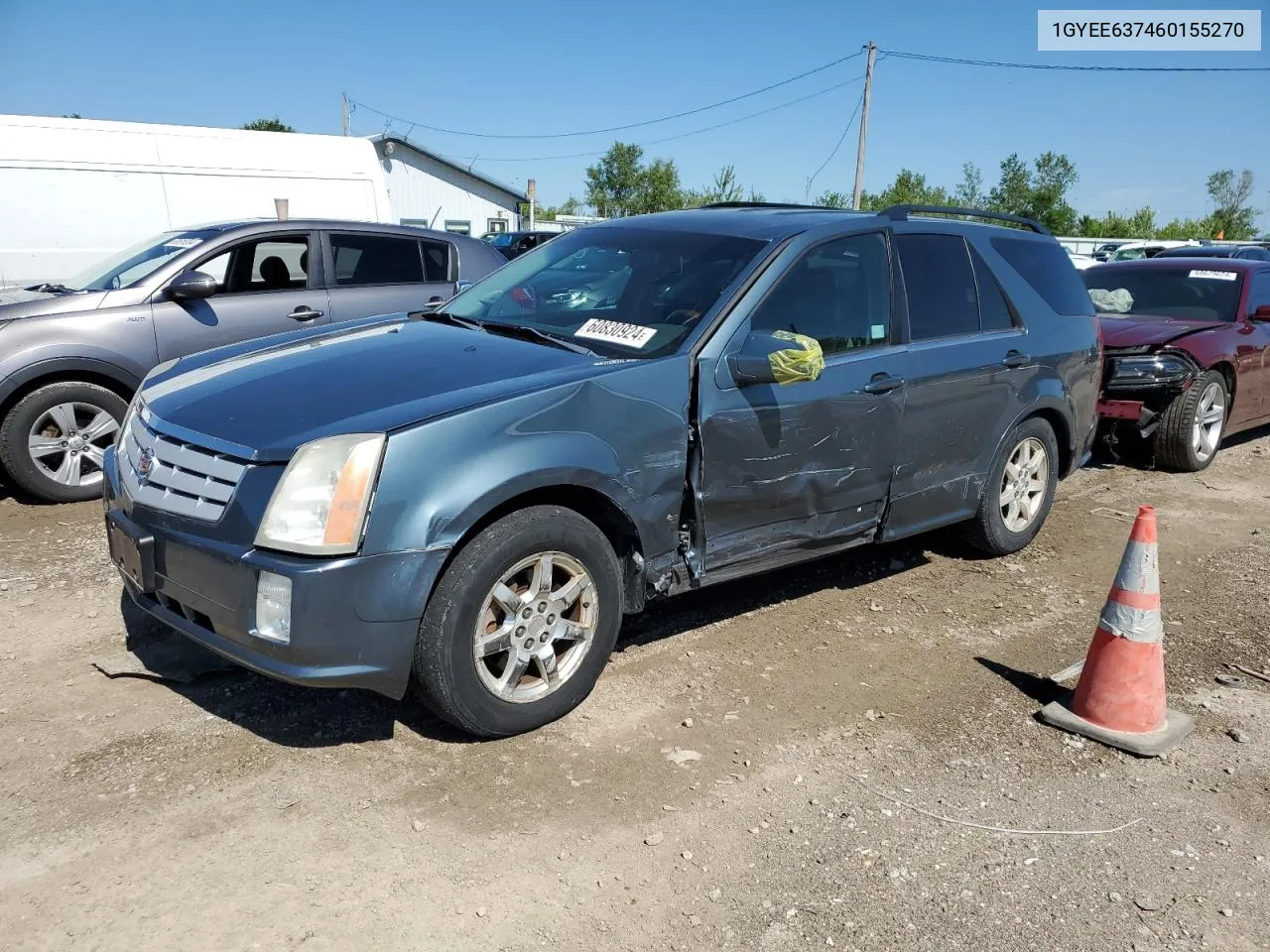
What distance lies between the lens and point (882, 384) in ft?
14.7

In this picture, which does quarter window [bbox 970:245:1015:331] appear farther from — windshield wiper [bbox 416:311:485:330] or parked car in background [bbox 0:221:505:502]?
parked car in background [bbox 0:221:505:502]

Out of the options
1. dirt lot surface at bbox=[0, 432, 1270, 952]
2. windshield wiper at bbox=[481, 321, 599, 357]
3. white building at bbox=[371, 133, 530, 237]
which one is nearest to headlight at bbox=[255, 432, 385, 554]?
dirt lot surface at bbox=[0, 432, 1270, 952]

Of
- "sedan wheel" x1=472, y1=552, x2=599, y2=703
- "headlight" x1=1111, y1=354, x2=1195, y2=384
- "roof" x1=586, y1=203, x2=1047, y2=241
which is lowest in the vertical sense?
"sedan wheel" x1=472, y1=552, x2=599, y2=703

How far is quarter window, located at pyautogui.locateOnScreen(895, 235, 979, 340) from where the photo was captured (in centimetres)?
480

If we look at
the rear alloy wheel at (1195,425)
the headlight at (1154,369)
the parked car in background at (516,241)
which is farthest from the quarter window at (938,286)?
the parked car in background at (516,241)

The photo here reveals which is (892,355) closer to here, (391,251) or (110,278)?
(391,251)

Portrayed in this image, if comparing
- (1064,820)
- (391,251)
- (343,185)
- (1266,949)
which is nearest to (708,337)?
(1064,820)

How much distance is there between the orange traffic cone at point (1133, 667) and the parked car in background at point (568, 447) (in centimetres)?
114

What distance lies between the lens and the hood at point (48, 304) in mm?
6184

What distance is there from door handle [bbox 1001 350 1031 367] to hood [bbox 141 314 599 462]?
2.53m

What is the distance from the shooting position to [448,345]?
13.0 feet

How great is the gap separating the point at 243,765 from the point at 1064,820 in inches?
104

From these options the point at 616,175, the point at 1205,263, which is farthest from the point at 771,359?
the point at 616,175

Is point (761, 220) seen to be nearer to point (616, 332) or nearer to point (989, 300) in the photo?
point (616, 332)
